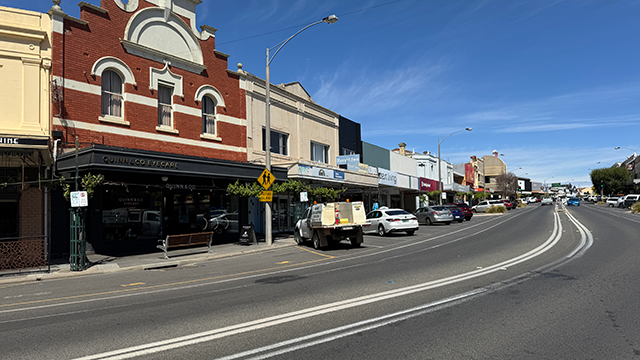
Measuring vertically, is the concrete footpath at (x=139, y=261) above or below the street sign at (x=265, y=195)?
below

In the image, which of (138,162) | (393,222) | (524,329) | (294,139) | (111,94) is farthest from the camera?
(294,139)

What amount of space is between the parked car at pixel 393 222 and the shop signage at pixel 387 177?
34.2ft

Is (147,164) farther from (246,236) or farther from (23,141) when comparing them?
(246,236)

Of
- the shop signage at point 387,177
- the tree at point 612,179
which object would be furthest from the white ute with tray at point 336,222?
the tree at point 612,179

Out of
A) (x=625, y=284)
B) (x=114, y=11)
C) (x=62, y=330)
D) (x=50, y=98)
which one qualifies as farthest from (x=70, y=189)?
(x=625, y=284)

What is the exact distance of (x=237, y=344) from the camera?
5117 millimetres

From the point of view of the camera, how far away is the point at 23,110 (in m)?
14.1

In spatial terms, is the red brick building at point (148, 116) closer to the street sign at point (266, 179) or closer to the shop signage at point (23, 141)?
the street sign at point (266, 179)

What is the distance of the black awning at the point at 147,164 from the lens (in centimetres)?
1362

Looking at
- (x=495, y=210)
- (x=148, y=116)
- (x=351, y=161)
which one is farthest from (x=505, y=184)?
(x=148, y=116)

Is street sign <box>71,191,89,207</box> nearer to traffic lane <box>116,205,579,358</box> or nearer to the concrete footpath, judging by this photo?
the concrete footpath

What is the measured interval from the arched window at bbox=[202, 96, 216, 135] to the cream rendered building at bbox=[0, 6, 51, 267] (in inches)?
269

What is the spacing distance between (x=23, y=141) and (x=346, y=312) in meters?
10.6

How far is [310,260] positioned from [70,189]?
326 inches
